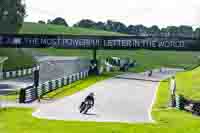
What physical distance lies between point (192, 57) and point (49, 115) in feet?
326

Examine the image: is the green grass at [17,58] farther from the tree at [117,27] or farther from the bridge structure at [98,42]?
the tree at [117,27]

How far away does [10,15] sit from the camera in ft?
265

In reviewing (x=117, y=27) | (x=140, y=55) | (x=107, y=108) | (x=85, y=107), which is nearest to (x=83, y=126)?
(x=85, y=107)

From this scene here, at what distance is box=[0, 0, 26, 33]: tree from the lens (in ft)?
261

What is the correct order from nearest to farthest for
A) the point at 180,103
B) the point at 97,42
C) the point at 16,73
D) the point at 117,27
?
the point at 180,103 → the point at 97,42 → the point at 16,73 → the point at 117,27

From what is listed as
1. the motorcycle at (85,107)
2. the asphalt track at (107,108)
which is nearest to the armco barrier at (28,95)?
the asphalt track at (107,108)

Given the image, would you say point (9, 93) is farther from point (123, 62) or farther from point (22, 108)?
point (123, 62)

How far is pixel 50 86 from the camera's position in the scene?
38.6m

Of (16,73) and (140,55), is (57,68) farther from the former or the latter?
(140,55)

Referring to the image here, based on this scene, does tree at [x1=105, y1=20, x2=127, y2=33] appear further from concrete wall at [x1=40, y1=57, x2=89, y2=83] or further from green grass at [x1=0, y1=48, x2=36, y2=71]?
concrete wall at [x1=40, y1=57, x2=89, y2=83]

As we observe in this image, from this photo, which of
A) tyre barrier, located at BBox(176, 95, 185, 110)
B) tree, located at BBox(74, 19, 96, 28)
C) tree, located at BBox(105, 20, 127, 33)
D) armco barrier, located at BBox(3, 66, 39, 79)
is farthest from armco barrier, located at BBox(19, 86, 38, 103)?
tree, located at BBox(74, 19, 96, 28)

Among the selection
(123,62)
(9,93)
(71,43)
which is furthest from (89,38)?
(123,62)

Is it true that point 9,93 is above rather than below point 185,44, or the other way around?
below

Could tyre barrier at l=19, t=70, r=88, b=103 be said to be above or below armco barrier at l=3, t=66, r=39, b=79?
above
